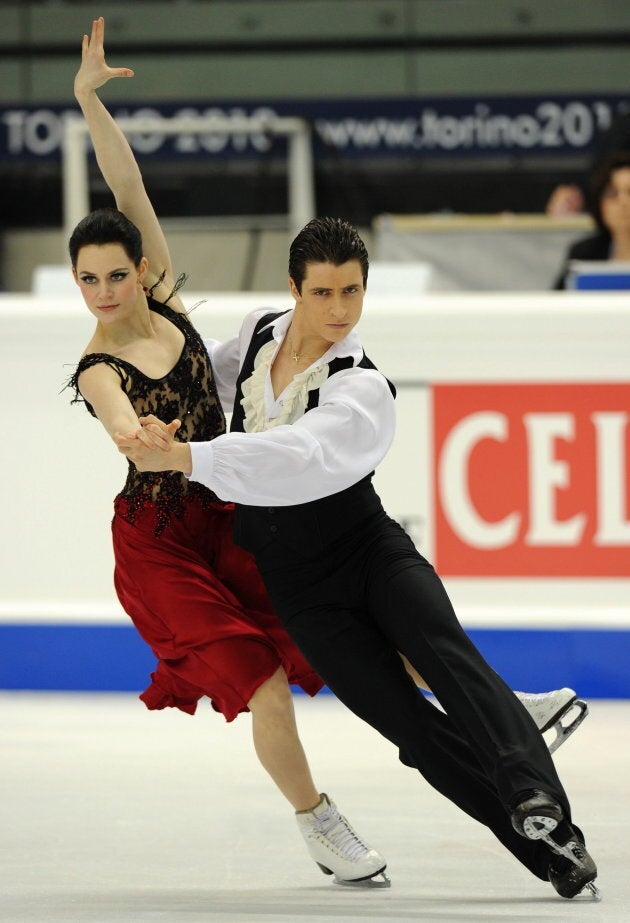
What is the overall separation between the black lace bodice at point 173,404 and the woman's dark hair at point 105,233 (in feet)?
0.68

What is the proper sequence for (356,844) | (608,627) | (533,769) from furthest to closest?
1. (608,627)
2. (356,844)
3. (533,769)

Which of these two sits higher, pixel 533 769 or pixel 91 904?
pixel 533 769

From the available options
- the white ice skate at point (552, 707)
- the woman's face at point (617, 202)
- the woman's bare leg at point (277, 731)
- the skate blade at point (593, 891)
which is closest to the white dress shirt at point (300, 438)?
the woman's bare leg at point (277, 731)

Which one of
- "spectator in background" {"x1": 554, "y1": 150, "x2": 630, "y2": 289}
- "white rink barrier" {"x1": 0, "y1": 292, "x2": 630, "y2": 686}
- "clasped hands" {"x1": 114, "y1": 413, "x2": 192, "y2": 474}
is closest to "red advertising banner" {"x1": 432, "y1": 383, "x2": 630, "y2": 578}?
"white rink barrier" {"x1": 0, "y1": 292, "x2": 630, "y2": 686}

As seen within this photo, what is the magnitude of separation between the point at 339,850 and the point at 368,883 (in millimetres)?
87

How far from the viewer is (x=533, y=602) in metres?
5.04

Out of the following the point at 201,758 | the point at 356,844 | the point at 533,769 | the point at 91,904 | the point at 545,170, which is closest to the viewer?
the point at 533,769

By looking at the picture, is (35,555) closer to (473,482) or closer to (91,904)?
(473,482)

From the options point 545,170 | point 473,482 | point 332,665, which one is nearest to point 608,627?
point 473,482

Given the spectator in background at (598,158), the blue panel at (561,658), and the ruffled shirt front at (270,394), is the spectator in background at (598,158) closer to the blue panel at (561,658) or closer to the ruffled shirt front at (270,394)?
the blue panel at (561,658)

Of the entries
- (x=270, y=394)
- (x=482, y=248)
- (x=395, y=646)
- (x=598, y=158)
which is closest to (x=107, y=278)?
(x=270, y=394)

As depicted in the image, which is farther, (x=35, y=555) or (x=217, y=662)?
(x=35, y=555)

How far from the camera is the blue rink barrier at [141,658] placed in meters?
5.01

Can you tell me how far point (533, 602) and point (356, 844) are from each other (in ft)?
6.94
